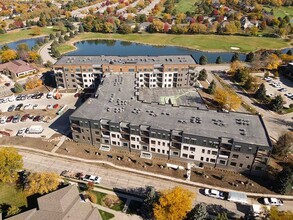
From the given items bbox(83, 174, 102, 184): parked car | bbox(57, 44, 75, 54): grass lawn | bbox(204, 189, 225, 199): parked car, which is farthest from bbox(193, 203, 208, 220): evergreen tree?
bbox(57, 44, 75, 54): grass lawn

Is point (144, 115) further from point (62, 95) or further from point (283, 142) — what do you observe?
point (62, 95)

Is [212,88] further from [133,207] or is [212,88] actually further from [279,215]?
[133,207]

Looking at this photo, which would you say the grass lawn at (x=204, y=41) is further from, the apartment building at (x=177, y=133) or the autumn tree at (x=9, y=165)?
the autumn tree at (x=9, y=165)

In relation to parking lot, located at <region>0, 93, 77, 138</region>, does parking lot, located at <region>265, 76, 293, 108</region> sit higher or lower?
higher

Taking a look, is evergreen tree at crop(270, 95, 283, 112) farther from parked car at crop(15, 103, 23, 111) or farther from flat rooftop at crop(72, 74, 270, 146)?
parked car at crop(15, 103, 23, 111)

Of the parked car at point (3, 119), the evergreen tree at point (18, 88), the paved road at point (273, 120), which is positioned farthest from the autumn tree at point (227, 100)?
the evergreen tree at point (18, 88)

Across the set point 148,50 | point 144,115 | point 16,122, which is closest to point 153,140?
point 144,115

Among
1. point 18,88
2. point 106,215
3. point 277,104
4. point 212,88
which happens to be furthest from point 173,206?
point 18,88
